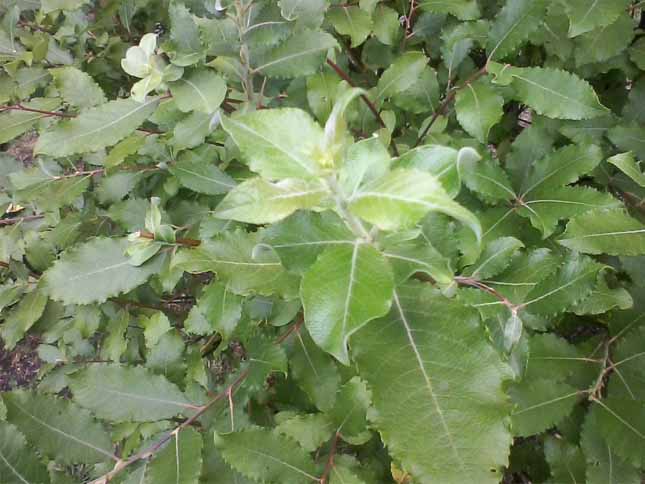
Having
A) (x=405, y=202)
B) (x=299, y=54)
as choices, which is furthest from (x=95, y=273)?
(x=405, y=202)

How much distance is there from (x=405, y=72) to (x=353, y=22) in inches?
9.5

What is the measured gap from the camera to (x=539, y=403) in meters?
1.43

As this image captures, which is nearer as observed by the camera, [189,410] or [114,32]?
[189,410]

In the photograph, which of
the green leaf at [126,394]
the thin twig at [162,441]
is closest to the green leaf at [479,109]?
the thin twig at [162,441]

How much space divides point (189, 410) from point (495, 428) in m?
0.82

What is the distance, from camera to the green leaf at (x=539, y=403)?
1.41 metres

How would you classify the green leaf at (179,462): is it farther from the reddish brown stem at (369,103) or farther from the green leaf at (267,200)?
the reddish brown stem at (369,103)

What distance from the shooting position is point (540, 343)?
58.5 inches

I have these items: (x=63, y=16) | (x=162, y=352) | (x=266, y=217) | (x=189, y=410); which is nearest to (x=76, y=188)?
(x=162, y=352)

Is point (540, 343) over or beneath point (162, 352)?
beneath

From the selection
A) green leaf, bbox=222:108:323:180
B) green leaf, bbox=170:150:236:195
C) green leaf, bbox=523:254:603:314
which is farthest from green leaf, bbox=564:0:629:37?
green leaf, bbox=170:150:236:195

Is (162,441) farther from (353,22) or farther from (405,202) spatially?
(353,22)

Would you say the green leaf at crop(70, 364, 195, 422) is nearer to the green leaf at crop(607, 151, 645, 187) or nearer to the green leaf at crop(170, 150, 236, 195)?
the green leaf at crop(170, 150, 236, 195)

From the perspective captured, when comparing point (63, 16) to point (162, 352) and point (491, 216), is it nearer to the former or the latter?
point (162, 352)
